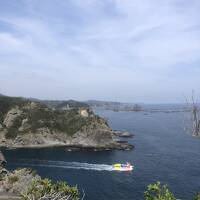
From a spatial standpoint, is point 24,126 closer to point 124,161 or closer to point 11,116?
point 11,116

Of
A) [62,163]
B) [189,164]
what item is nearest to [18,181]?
[62,163]

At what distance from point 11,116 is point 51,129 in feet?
87.2

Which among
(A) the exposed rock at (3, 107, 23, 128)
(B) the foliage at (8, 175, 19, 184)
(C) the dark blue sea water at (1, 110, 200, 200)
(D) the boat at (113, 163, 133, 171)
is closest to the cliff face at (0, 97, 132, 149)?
(A) the exposed rock at (3, 107, 23, 128)

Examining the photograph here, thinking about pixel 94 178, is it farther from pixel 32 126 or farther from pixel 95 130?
pixel 32 126

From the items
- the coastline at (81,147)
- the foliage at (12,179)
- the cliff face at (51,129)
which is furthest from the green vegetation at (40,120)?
the foliage at (12,179)

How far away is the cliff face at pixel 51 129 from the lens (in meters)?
172

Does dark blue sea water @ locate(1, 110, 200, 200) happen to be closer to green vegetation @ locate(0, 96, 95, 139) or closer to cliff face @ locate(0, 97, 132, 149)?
cliff face @ locate(0, 97, 132, 149)

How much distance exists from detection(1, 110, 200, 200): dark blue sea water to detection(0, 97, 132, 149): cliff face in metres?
11.3

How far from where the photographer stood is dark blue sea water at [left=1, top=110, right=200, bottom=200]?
3937 inches

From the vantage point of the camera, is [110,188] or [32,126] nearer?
[110,188]

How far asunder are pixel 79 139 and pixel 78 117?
1829cm

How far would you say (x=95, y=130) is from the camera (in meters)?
176

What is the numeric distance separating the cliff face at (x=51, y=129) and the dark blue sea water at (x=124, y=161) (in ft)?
37.2

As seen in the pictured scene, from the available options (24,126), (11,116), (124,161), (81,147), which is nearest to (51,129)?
(24,126)
